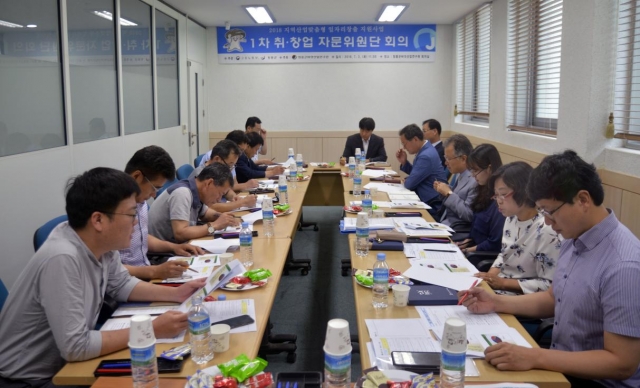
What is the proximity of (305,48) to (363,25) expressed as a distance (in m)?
1.06

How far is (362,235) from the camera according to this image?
2.82 m

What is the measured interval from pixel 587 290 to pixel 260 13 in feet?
22.5

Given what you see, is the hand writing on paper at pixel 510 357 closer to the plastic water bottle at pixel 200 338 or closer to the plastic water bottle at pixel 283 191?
the plastic water bottle at pixel 200 338

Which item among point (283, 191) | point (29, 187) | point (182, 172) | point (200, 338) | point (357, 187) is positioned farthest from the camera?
point (182, 172)

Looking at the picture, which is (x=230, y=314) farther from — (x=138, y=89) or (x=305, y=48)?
(x=305, y=48)

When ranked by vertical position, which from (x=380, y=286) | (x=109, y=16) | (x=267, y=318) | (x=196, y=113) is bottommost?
(x=267, y=318)

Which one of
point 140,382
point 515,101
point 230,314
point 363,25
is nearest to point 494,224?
point 230,314

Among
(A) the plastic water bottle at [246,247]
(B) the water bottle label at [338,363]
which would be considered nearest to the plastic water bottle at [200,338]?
(B) the water bottle label at [338,363]

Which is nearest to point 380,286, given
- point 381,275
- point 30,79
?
point 381,275

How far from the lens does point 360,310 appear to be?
2.02m

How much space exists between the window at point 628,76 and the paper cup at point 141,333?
3.63 meters

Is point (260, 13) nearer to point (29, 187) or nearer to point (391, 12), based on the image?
point (391, 12)

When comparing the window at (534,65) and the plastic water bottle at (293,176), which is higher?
the window at (534,65)

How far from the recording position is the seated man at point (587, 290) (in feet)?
5.12
